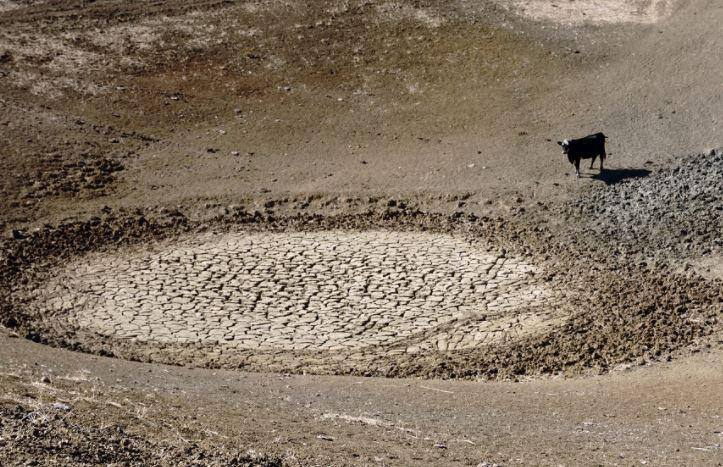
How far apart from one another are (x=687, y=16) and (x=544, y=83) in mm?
6019

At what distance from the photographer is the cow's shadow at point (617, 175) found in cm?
2172

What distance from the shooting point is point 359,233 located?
1995 centimetres

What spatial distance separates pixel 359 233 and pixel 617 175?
642 centimetres

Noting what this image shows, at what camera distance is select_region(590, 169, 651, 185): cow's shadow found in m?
21.7

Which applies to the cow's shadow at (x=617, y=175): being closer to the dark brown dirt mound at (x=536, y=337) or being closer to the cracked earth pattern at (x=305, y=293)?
the dark brown dirt mound at (x=536, y=337)

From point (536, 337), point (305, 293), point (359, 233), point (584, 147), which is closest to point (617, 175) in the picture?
point (584, 147)

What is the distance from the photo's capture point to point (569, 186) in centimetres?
2161

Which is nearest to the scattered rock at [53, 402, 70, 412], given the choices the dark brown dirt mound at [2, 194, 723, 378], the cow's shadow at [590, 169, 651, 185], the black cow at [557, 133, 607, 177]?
the dark brown dirt mound at [2, 194, 723, 378]

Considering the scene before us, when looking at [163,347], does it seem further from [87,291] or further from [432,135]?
[432,135]

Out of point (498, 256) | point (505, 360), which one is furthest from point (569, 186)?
point (505, 360)

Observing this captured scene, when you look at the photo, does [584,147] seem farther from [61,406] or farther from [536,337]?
[61,406]

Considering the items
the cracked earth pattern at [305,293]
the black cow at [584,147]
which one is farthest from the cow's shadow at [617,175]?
the cracked earth pattern at [305,293]

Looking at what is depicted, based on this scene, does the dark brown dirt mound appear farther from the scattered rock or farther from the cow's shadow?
the scattered rock

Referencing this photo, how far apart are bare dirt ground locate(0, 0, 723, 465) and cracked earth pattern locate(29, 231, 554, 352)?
0.06 meters
